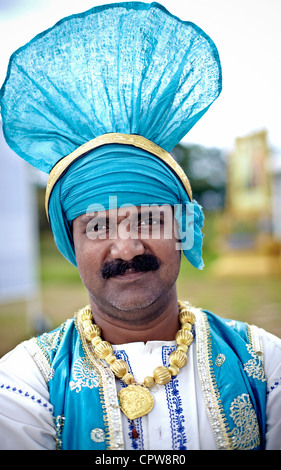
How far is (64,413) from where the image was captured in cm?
154

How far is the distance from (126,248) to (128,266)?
0.25 feet

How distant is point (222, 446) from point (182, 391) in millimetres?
247

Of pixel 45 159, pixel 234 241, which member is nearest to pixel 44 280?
pixel 234 241

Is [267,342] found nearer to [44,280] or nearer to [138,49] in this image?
[138,49]

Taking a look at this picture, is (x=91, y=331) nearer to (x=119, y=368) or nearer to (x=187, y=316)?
(x=119, y=368)

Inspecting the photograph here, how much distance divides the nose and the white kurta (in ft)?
1.53

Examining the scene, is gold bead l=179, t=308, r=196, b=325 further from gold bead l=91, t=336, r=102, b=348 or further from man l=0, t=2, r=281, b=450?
gold bead l=91, t=336, r=102, b=348

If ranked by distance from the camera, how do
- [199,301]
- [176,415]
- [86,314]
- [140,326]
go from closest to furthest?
[176,415], [140,326], [86,314], [199,301]

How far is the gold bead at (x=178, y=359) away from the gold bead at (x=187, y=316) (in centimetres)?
19

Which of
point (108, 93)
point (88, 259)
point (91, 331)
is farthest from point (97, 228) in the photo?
point (108, 93)

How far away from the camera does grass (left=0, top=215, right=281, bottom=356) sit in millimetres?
6375

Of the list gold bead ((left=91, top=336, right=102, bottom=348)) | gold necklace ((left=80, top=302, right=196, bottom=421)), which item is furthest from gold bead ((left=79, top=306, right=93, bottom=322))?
gold bead ((left=91, top=336, right=102, bottom=348))

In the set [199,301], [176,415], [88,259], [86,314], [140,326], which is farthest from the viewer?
[199,301]

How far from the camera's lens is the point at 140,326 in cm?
178
